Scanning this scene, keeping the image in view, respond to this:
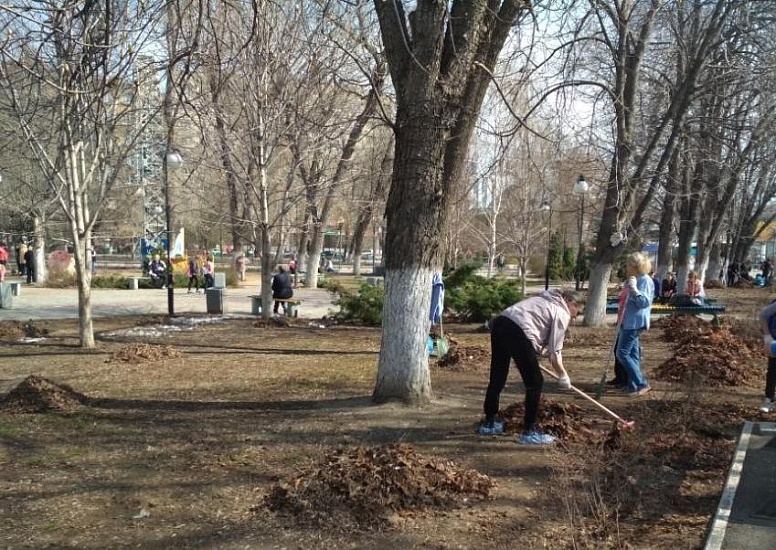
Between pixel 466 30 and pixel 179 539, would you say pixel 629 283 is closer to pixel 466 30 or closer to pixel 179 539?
pixel 466 30

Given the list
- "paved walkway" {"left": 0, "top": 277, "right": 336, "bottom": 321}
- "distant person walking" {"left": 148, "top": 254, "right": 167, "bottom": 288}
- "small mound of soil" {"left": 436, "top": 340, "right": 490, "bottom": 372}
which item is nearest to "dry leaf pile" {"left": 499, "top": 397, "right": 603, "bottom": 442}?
"small mound of soil" {"left": 436, "top": 340, "right": 490, "bottom": 372}

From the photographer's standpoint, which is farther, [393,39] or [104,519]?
[393,39]

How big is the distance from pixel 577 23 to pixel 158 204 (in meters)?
30.3

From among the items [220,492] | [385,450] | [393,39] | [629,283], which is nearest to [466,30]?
[393,39]

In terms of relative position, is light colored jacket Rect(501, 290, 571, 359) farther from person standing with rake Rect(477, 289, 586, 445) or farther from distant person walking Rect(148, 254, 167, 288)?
distant person walking Rect(148, 254, 167, 288)

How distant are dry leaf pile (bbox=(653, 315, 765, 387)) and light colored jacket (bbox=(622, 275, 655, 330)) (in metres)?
0.76

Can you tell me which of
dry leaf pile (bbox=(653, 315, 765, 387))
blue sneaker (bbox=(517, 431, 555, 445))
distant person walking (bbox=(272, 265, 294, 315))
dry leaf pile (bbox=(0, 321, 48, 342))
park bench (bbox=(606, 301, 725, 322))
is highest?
distant person walking (bbox=(272, 265, 294, 315))

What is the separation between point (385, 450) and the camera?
4.17 metres

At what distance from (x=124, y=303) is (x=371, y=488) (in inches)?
741

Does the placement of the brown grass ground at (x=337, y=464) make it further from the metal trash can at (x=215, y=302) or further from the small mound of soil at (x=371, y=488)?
the metal trash can at (x=215, y=302)

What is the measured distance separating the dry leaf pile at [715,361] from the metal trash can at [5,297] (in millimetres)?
17468

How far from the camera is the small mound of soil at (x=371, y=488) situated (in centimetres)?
372

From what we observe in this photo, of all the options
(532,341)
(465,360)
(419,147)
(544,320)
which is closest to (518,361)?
(532,341)

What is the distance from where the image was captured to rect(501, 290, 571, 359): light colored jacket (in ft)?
16.7
